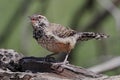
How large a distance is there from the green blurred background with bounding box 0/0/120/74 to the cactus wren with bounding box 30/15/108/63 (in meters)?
0.36

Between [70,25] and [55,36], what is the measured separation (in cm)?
258

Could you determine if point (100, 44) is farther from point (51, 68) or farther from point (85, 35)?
point (51, 68)

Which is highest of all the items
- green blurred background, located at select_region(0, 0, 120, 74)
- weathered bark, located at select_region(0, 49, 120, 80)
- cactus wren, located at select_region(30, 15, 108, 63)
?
green blurred background, located at select_region(0, 0, 120, 74)

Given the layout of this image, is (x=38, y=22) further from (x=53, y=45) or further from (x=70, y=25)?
(x=70, y=25)

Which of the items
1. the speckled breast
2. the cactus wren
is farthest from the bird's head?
the speckled breast

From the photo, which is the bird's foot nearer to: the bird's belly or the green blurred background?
the bird's belly

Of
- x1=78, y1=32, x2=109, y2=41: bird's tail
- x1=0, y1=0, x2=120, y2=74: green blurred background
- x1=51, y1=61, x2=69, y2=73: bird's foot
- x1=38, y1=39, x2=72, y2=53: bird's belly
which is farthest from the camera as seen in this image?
x1=0, y1=0, x2=120, y2=74: green blurred background

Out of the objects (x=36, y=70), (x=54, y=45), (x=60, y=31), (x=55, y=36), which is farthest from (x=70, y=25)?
(x=36, y=70)

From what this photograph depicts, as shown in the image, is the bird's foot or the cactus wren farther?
the cactus wren

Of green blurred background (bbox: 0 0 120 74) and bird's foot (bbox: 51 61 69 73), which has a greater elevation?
green blurred background (bbox: 0 0 120 74)

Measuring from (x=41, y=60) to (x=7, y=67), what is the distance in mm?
262

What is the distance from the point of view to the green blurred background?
6219 mm

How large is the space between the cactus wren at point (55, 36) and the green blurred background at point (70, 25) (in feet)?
1.17

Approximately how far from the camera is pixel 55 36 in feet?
13.4
